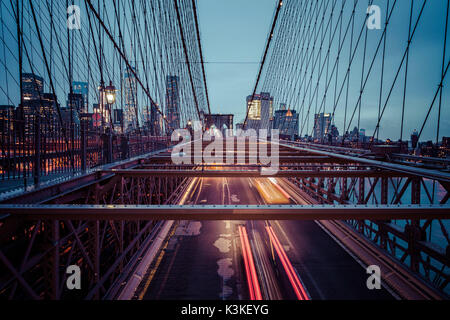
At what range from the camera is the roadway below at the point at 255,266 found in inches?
323

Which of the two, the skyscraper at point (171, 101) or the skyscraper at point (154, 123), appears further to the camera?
the skyscraper at point (171, 101)

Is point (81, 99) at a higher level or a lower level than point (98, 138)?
higher

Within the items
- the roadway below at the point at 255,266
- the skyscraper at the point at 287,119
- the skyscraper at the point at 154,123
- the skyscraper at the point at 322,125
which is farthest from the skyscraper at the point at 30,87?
the skyscraper at the point at 287,119

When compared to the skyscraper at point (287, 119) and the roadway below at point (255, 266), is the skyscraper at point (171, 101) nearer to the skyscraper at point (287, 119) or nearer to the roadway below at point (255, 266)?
the skyscraper at point (287, 119)

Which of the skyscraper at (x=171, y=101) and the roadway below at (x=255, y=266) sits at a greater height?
the skyscraper at (x=171, y=101)

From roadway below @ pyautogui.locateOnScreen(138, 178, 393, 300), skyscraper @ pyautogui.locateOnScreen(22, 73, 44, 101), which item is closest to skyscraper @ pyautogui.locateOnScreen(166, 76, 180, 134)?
skyscraper @ pyautogui.locateOnScreen(22, 73, 44, 101)

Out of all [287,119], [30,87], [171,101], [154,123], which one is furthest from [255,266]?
[287,119]

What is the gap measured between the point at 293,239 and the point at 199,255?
5.23 m

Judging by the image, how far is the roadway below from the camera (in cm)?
820

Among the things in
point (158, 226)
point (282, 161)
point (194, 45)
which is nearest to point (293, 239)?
point (282, 161)

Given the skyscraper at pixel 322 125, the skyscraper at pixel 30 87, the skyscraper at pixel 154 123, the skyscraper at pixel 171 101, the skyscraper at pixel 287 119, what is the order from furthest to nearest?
the skyscraper at pixel 171 101 → the skyscraper at pixel 287 119 → the skyscraper at pixel 154 123 → the skyscraper at pixel 322 125 → the skyscraper at pixel 30 87

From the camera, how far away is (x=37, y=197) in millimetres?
3850

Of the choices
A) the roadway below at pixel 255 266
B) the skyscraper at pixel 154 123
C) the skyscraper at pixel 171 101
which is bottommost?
the roadway below at pixel 255 266
